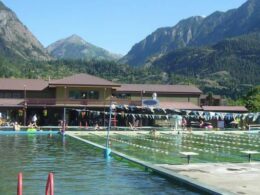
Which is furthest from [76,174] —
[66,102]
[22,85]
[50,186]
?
[22,85]

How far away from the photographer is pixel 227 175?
19.3 metres

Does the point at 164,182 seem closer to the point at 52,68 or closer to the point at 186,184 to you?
the point at 186,184

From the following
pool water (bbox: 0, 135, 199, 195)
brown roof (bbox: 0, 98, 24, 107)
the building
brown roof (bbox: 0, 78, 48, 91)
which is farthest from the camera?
brown roof (bbox: 0, 78, 48, 91)

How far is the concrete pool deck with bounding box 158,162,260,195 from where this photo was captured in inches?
653

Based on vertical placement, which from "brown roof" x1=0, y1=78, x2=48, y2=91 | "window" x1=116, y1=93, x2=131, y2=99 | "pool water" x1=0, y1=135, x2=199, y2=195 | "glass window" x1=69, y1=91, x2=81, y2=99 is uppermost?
"brown roof" x1=0, y1=78, x2=48, y2=91

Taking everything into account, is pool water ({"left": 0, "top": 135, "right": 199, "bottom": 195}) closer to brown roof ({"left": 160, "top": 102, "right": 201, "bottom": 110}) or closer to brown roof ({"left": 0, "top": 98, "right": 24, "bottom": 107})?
brown roof ({"left": 0, "top": 98, "right": 24, "bottom": 107})

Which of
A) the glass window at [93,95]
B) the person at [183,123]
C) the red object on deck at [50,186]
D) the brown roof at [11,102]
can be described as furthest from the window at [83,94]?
the red object on deck at [50,186]

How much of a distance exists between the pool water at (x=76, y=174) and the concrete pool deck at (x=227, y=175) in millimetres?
1074

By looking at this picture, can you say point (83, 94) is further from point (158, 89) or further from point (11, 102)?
point (158, 89)

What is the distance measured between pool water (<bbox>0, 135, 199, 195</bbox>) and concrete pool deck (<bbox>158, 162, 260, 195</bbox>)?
1074 millimetres

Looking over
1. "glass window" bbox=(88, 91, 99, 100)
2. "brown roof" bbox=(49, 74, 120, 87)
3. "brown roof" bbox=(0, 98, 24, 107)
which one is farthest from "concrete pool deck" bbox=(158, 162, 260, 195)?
"brown roof" bbox=(0, 98, 24, 107)

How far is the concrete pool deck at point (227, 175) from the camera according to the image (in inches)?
653

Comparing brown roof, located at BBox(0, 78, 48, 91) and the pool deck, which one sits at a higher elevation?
brown roof, located at BBox(0, 78, 48, 91)

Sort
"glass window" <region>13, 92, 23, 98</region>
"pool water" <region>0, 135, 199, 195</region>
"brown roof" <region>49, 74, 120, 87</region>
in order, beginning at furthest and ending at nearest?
"glass window" <region>13, 92, 23, 98</region>
"brown roof" <region>49, 74, 120, 87</region>
"pool water" <region>0, 135, 199, 195</region>
